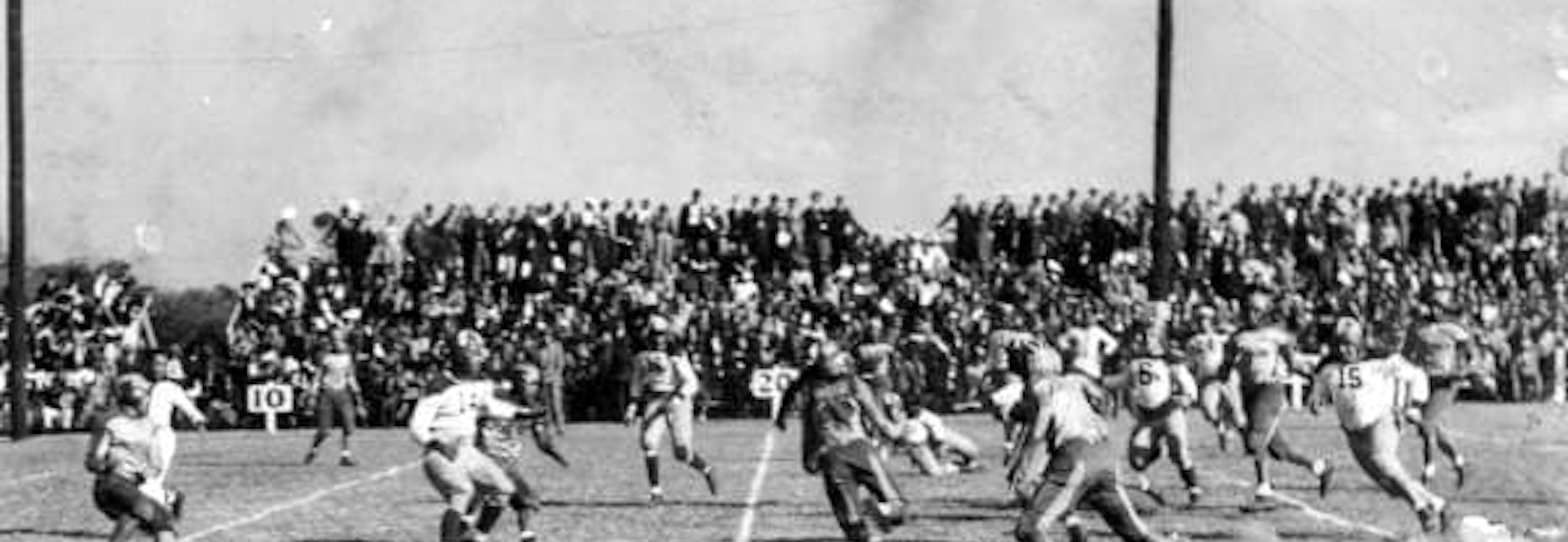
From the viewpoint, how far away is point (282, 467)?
32.1 meters

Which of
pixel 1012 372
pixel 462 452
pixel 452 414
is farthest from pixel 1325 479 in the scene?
pixel 452 414

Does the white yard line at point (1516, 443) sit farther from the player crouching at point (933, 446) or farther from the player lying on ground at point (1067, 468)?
the player lying on ground at point (1067, 468)

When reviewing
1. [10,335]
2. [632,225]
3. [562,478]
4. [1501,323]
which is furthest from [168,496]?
[1501,323]

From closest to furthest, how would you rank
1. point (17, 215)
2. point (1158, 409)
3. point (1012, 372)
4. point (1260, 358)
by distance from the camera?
point (1158, 409)
point (1260, 358)
point (1012, 372)
point (17, 215)

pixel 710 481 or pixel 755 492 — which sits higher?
pixel 710 481

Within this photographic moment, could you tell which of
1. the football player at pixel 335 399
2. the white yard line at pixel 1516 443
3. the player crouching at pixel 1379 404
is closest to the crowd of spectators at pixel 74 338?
the football player at pixel 335 399

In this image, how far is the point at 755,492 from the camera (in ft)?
87.0

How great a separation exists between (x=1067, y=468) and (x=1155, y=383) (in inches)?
306

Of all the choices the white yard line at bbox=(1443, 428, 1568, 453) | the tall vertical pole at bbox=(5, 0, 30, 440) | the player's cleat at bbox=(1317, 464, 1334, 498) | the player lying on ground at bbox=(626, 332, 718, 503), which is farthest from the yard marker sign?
the player's cleat at bbox=(1317, 464, 1334, 498)

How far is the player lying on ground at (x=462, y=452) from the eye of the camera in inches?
723

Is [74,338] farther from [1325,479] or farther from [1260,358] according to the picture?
[1325,479]

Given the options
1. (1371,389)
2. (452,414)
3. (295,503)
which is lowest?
(295,503)

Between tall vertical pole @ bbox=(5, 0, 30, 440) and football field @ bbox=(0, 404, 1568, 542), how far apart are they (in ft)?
13.6

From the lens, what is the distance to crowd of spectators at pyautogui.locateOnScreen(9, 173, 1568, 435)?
4469cm
